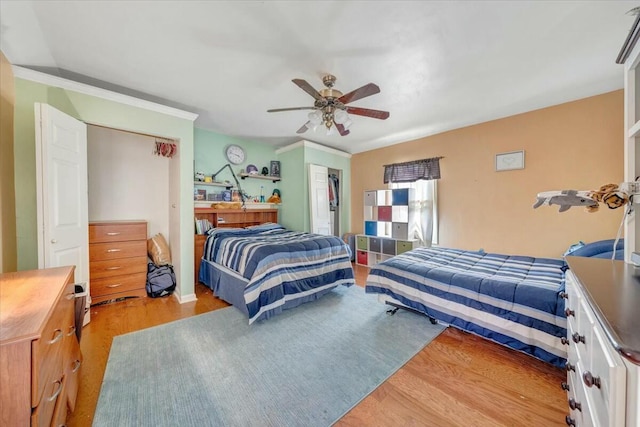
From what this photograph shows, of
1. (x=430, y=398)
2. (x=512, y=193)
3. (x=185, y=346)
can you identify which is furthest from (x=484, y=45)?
(x=185, y=346)

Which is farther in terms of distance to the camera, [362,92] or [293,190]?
[293,190]

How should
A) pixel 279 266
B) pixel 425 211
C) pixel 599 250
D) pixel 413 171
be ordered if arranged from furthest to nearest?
pixel 413 171
pixel 425 211
pixel 279 266
pixel 599 250

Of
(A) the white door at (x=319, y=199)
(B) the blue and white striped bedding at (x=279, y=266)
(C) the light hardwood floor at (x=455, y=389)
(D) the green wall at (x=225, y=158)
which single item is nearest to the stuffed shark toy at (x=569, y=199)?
(C) the light hardwood floor at (x=455, y=389)

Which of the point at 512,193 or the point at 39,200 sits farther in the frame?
the point at 512,193

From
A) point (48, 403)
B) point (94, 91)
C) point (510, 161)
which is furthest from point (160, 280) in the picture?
point (510, 161)

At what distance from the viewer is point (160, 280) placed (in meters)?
3.19

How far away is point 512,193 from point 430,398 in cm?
299

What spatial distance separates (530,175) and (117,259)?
546 cm

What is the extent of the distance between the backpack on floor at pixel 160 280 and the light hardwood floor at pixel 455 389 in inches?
36.9

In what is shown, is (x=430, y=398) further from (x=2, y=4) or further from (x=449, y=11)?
(x=2, y=4)

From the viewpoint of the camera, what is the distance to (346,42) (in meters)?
1.86

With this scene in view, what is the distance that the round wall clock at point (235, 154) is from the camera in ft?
13.8

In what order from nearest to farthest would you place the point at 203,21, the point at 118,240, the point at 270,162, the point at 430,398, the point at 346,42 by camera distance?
the point at 430,398 → the point at 203,21 → the point at 346,42 → the point at 118,240 → the point at 270,162

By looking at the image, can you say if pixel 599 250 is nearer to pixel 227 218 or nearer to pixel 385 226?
pixel 385 226
